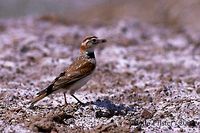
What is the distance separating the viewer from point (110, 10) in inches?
1033

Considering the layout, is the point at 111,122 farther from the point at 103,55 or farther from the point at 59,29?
the point at 59,29

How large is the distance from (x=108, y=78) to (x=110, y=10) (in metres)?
12.5

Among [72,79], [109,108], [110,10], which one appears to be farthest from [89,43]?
[110,10]

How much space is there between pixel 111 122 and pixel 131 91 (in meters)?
3.00

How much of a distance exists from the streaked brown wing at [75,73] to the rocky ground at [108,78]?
41cm

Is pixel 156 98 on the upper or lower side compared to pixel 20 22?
lower

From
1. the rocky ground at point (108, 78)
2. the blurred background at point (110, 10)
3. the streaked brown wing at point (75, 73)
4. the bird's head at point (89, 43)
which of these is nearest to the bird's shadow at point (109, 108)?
the rocky ground at point (108, 78)

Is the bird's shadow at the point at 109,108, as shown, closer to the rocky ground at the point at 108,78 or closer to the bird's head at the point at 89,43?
the rocky ground at the point at 108,78

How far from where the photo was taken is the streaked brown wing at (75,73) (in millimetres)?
10367

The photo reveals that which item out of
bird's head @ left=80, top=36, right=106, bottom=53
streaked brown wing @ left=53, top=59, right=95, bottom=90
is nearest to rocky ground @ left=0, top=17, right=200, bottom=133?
streaked brown wing @ left=53, top=59, right=95, bottom=90

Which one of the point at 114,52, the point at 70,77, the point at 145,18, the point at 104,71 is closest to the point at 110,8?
the point at 145,18

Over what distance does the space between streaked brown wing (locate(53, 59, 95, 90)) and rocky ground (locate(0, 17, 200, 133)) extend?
41cm

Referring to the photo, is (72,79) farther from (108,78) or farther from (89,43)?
(108,78)

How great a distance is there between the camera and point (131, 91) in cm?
1252
